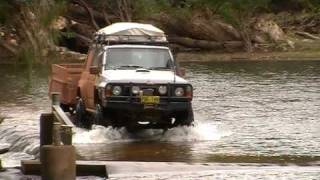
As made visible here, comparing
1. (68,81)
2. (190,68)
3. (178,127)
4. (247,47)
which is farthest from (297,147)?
(247,47)

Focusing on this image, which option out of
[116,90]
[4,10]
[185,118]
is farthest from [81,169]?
[185,118]

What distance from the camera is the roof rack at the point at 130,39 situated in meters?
17.2

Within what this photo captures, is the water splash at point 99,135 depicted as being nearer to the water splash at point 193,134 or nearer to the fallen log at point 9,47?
the water splash at point 193,134

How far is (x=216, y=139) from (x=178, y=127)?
0.99 meters

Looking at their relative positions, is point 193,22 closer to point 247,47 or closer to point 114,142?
point 247,47

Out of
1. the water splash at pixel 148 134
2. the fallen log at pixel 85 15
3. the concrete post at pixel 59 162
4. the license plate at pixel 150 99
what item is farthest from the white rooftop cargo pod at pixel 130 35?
the fallen log at pixel 85 15

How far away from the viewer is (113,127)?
15836 millimetres

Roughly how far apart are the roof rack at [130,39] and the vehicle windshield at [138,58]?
0.69 metres

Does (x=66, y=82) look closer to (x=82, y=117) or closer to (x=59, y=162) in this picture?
(x=82, y=117)

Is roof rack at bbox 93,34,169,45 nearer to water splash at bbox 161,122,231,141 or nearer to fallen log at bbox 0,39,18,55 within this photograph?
water splash at bbox 161,122,231,141

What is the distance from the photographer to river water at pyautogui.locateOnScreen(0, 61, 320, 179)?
12906 mm

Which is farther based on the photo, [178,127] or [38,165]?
[178,127]

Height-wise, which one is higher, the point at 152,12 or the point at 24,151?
the point at 152,12

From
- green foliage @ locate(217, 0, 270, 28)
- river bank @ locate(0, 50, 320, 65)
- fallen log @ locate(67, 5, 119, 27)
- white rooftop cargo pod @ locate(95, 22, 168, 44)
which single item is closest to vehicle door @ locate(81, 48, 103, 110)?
white rooftop cargo pod @ locate(95, 22, 168, 44)
